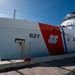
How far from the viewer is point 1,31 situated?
21.4ft

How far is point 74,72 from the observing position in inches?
199

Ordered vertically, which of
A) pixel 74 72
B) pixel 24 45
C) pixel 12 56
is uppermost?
pixel 24 45

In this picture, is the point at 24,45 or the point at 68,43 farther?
the point at 68,43

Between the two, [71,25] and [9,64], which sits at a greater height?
[71,25]

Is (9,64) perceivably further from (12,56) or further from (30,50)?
(30,50)

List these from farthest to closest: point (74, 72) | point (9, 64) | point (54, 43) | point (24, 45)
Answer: point (54, 43) → point (24, 45) → point (9, 64) → point (74, 72)

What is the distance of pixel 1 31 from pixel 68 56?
4470mm

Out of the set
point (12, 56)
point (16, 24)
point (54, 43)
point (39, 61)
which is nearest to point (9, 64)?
point (12, 56)

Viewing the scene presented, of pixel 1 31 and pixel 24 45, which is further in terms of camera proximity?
pixel 24 45

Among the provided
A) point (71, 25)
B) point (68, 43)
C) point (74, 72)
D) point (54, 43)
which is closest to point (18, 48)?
point (54, 43)

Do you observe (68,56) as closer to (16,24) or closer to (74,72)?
(74,72)

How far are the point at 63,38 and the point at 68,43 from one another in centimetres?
67

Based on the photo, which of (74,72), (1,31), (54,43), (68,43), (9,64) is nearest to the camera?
(74,72)

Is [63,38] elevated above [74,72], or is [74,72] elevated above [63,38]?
[63,38]
